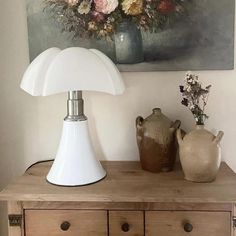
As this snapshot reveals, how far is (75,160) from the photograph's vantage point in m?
1.41

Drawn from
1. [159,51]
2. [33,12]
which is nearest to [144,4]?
[159,51]

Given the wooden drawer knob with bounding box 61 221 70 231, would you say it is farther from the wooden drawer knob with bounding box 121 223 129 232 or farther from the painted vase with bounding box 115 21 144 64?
the painted vase with bounding box 115 21 144 64

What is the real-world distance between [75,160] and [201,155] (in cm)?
47

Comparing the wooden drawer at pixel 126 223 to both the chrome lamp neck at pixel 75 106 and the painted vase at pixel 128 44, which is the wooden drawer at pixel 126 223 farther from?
the painted vase at pixel 128 44

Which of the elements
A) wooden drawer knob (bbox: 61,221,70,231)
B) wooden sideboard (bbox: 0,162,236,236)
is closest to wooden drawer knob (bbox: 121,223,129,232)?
wooden sideboard (bbox: 0,162,236,236)

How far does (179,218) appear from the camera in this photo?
4.29 ft

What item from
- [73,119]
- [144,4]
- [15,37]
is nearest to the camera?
[73,119]

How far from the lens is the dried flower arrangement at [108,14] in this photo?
1.59 m

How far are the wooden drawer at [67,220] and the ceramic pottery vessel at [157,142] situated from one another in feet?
1.09

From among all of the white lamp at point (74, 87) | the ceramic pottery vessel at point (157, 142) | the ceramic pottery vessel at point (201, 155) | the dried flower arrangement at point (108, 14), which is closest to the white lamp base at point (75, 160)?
the white lamp at point (74, 87)

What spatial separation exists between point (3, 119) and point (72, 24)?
56 centimetres

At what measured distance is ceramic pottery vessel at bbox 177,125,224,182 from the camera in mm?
1379

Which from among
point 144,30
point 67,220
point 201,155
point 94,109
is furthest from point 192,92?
point 67,220

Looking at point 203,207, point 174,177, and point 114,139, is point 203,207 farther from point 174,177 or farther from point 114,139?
point 114,139
